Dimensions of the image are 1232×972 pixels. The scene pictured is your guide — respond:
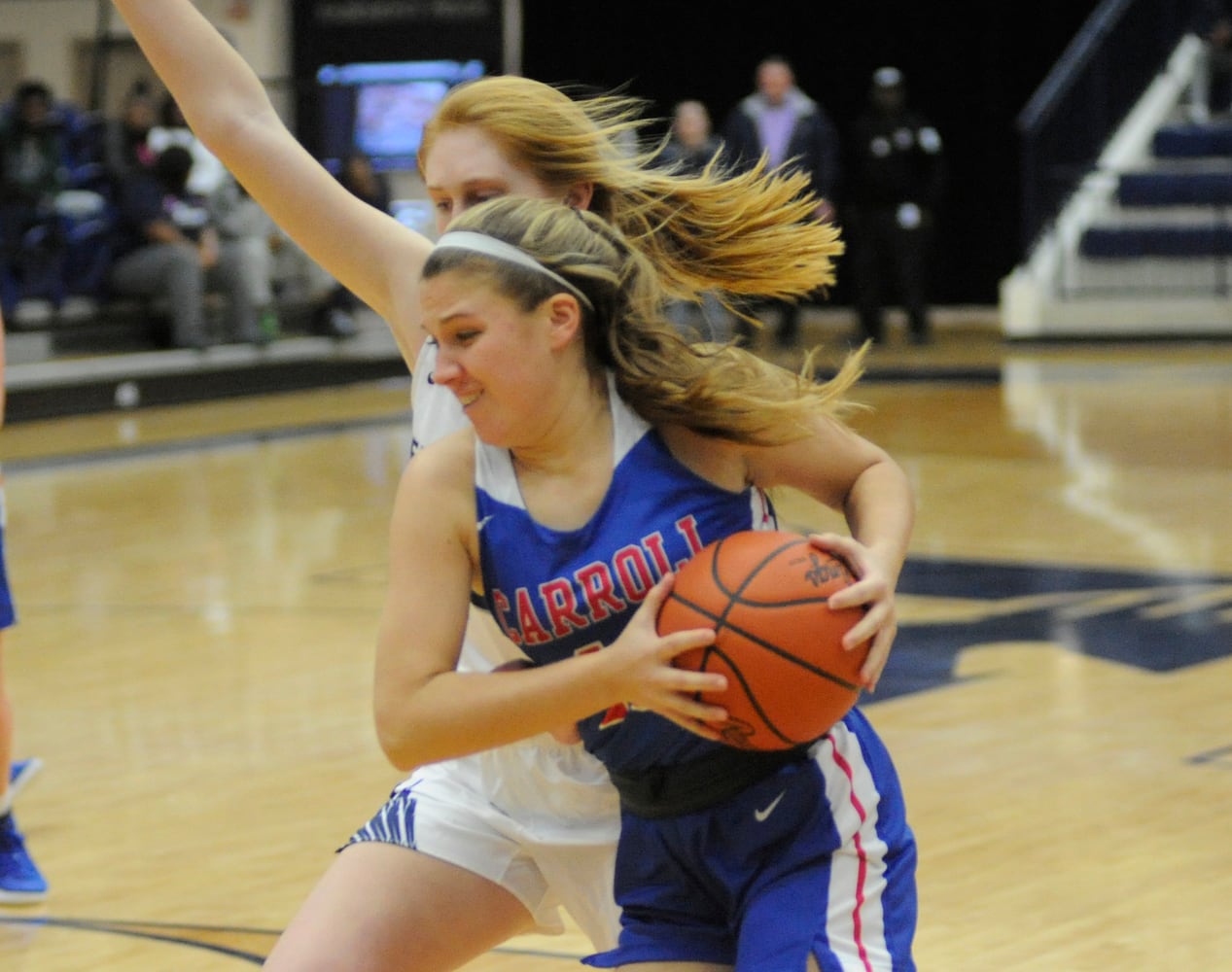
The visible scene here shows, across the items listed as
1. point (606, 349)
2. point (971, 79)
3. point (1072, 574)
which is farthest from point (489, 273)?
point (971, 79)

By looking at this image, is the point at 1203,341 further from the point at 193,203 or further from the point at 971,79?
the point at 193,203

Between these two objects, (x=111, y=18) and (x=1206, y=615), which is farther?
(x=111, y=18)

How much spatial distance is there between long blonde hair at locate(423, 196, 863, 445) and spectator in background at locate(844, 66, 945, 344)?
12.9 meters

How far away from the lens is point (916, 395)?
12562 mm

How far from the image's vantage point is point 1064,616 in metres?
6.30

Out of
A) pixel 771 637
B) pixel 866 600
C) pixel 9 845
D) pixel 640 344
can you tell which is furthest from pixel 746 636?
pixel 9 845

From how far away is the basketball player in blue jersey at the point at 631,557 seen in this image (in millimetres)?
2273

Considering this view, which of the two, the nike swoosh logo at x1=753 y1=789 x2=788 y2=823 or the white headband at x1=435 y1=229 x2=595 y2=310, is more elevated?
the white headband at x1=435 y1=229 x2=595 y2=310

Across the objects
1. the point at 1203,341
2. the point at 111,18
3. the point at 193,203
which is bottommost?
the point at 1203,341

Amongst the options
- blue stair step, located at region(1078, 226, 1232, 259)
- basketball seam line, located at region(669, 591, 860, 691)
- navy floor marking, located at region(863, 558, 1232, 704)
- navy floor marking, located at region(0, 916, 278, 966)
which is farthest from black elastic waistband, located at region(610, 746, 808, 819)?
blue stair step, located at region(1078, 226, 1232, 259)

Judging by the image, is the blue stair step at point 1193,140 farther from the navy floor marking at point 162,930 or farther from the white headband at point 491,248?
the white headband at point 491,248

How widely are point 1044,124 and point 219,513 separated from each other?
869 cm

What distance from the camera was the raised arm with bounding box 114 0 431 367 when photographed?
9.11 feet

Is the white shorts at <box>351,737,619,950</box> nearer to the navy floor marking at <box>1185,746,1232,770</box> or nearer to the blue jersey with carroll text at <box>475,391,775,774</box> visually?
the blue jersey with carroll text at <box>475,391,775,774</box>
